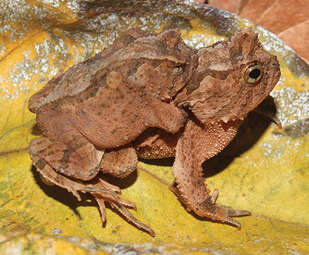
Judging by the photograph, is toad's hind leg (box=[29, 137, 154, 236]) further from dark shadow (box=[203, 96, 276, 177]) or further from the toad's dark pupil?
the toad's dark pupil

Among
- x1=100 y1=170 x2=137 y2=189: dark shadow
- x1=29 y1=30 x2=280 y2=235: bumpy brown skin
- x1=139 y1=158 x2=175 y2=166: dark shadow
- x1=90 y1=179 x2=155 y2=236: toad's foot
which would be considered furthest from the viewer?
x1=139 y1=158 x2=175 y2=166: dark shadow

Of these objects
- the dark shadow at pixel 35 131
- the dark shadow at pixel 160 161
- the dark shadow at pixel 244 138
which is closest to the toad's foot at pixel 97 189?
the dark shadow at pixel 160 161

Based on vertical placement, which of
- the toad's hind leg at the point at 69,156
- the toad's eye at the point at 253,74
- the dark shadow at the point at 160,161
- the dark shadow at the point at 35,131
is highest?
the toad's eye at the point at 253,74

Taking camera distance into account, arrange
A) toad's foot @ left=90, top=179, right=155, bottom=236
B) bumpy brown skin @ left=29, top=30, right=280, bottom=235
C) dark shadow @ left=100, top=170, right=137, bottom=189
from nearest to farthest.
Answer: bumpy brown skin @ left=29, top=30, right=280, bottom=235, toad's foot @ left=90, top=179, right=155, bottom=236, dark shadow @ left=100, top=170, right=137, bottom=189

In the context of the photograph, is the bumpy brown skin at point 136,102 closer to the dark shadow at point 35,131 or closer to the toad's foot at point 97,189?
the toad's foot at point 97,189

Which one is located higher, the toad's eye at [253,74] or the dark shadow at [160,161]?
the toad's eye at [253,74]

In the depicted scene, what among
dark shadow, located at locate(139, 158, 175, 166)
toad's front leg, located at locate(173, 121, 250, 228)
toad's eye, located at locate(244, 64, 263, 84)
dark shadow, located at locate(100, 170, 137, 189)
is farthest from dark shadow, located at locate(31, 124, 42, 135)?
→ toad's eye, located at locate(244, 64, 263, 84)

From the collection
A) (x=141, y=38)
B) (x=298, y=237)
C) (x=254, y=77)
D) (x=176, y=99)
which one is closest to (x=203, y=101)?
(x=176, y=99)
